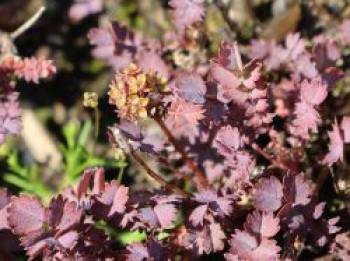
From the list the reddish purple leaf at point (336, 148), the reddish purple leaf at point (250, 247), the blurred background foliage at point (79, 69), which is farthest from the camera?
the blurred background foliage at point (79, 69)

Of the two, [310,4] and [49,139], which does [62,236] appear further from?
[310,4]

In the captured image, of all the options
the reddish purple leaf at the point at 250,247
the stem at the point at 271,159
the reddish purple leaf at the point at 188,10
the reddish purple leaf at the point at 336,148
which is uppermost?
the reddish purple leaf at the point at 188,10

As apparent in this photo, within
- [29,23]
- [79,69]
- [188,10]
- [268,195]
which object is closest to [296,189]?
[268,195]

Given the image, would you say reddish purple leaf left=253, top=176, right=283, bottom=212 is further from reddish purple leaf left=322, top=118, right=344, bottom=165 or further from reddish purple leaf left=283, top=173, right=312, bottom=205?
reddish purple leaf left=322, top=118, right=344, bottom=165

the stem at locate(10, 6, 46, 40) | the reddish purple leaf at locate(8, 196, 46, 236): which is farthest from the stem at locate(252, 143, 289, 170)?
the stem at locate(10, 6, 46, 40)

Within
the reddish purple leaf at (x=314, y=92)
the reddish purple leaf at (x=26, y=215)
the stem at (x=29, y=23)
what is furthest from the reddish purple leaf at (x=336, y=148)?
the stem at (x=29, y=23)

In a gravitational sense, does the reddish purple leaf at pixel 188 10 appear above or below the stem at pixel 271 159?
above

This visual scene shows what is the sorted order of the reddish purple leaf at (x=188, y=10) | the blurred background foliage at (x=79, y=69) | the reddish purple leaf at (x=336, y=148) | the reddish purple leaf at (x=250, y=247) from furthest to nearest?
the blurred background foliage at (x=79, y=69), the reddish purple leaf at (x=188, y=10), the reddish purple leaf at (x=336, y=148), the reddish purple leaf at (x=250, y=247)

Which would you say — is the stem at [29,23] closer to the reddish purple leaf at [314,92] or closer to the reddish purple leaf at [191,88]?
the reddish purple leaf at [191,88]

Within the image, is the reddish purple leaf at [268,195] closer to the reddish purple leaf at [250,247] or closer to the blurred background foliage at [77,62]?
the reddish purple leaf at [250,247]

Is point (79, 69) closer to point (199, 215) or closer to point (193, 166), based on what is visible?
point (193, 166)

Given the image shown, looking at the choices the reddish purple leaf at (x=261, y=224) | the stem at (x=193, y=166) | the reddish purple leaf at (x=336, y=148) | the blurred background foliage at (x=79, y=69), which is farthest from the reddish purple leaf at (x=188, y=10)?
the reddish purple leaf at (x=261, y=224)

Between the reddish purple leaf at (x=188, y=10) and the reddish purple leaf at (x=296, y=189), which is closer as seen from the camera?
the reddish purple leaf at (x=296, y=189)
